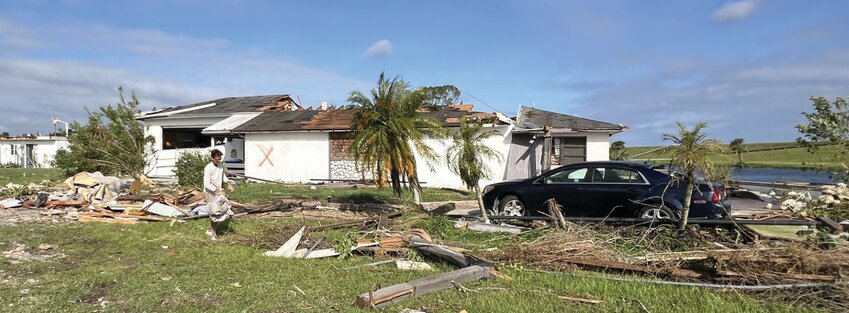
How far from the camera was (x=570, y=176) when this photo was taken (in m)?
11.0

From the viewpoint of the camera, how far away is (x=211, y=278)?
657cm

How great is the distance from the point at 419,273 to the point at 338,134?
16966mm

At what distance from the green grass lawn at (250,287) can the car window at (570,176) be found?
3.03 meters

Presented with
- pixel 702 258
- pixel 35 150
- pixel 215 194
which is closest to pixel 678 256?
pixel 702 258

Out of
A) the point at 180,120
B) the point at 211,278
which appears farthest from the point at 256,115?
the point at 211,278

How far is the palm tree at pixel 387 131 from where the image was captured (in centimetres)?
1182

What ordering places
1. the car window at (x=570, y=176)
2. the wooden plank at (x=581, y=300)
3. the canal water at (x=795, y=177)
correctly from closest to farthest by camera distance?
the wooden plank at (x=581, y=300) → the car window at (x=570, y=176) → the canal water at (x=795, y=177)

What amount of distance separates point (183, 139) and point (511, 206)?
92.4ft

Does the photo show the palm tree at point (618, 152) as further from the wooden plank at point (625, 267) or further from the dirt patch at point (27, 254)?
the dirt patch at point (27, 254)

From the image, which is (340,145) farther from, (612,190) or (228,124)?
(612,190)

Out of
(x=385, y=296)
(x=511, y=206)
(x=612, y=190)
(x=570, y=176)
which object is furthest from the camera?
(x=511, y=206)

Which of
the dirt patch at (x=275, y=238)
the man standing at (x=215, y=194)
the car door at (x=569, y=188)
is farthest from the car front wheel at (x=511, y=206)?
the man standing at (x=215, y=194)

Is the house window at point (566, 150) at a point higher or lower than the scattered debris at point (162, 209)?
higher

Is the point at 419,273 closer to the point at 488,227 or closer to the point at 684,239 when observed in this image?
the point at 488,227
